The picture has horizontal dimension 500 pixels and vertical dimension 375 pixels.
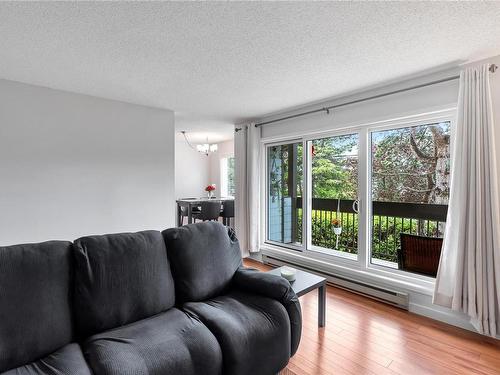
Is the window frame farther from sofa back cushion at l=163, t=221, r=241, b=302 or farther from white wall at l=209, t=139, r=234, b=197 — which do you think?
white wall at l=209, t=139, r=234, b=197

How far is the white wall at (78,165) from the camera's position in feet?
8.92

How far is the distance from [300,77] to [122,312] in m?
2.38

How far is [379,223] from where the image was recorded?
317 cm

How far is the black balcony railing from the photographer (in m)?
2.78

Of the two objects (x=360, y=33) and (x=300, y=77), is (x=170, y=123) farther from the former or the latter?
(x=360, y=33)

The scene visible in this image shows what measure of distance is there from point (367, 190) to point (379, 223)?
16.8 inches

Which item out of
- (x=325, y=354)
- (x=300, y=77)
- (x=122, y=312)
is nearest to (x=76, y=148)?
(x=122, y=312)

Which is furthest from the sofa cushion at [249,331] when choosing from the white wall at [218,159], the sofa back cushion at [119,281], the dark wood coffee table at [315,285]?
the white wall at [218,159]

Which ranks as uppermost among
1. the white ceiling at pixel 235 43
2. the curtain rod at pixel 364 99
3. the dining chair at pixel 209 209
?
the white ceiling at pixel 235 43

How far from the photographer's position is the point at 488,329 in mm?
2135

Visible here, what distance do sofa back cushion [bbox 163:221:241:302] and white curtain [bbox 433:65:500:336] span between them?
6.11ft

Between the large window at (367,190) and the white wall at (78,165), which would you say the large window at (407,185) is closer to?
the large window at (367,190)

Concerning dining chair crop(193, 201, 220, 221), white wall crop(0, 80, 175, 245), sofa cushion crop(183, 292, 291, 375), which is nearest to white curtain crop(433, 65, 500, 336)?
sofa cushion crop(183, 292, 291, 375)

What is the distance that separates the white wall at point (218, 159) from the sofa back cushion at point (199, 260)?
4650 mm
